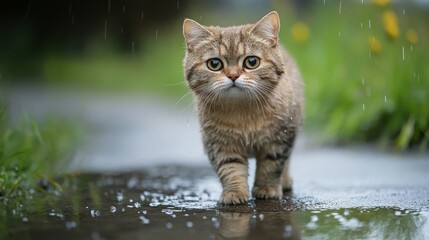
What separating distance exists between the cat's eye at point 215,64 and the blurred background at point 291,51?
3.27ft

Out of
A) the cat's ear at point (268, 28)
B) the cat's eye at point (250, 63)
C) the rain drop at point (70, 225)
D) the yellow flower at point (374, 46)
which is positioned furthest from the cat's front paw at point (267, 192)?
the yellow flower at point (374, 46)

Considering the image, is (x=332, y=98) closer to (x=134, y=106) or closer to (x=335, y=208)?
(x=335, y=208)

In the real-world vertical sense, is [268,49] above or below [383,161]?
above

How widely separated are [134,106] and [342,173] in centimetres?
665

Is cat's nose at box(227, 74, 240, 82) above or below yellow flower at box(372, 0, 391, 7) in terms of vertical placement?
below

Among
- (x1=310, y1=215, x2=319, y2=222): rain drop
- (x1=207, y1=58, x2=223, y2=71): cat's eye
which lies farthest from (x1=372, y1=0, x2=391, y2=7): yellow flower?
(x1=310, y1=215, x2=319, y2=222): rain drop

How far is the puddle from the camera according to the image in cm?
298

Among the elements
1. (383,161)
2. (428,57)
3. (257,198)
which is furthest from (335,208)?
(428,57)

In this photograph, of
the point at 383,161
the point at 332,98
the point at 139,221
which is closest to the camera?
the point at 139,221

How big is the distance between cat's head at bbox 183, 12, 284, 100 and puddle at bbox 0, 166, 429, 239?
2.07 ft

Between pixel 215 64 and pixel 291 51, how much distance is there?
4820mm

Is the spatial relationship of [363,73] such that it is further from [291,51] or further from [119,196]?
[119,196]

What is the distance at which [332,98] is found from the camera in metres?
7.05

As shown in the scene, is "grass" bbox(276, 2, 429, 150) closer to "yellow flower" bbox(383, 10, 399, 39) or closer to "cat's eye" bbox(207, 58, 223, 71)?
"yellow flower" bbox(383, 10, 399, 39)
